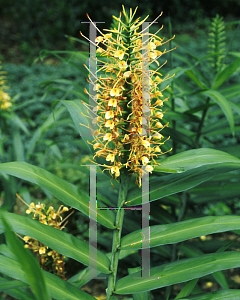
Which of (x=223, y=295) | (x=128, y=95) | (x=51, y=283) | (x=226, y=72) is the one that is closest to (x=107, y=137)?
(x=128, y=95)

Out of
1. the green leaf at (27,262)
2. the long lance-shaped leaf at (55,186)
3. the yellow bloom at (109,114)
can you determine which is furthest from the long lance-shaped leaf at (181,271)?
the yellow bloom at (109,114)

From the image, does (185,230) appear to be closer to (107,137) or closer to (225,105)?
(107,137)

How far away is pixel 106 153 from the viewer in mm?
677

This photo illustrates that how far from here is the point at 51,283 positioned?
2.14ft

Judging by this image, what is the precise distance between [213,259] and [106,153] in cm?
35

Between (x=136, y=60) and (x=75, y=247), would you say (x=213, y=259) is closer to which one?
(x=75, y=247)

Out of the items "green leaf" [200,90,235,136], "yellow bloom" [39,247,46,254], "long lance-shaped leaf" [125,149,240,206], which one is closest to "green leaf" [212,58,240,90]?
"green leaf" [200,90,235,136]

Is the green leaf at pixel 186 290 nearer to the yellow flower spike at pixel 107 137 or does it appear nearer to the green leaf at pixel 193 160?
the green leaf at pixel 193 160

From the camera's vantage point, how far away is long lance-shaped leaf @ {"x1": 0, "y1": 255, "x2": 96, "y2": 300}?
64 cm

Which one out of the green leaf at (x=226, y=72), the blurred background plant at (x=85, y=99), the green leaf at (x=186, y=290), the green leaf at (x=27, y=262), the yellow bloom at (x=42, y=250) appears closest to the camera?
the green leaf at (x=27, y=262)

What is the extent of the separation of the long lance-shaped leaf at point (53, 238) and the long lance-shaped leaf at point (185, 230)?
9 centimetres

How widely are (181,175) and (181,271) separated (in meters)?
0.23

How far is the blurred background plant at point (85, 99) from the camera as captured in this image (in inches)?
42.1

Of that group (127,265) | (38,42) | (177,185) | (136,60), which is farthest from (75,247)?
(38,42)
